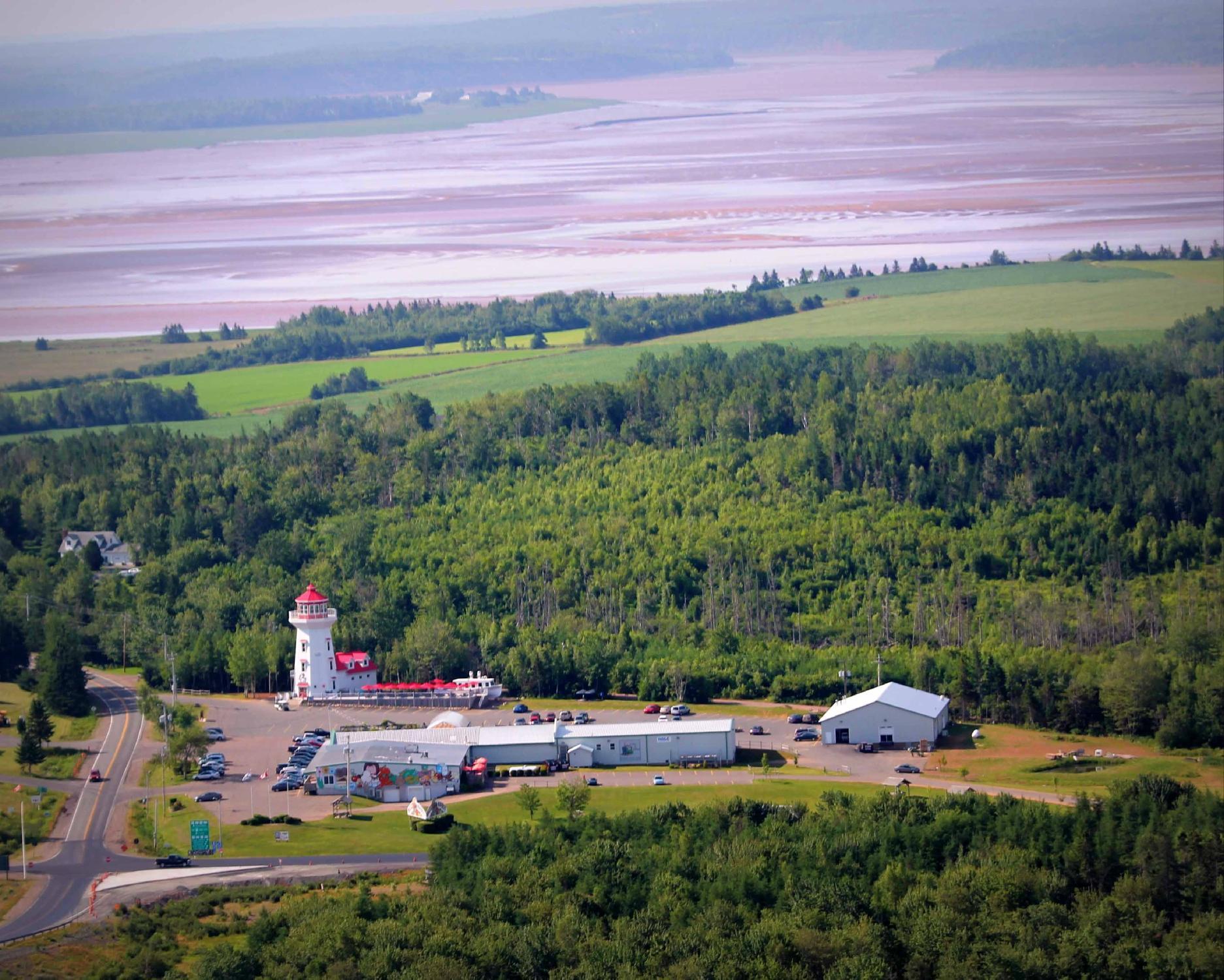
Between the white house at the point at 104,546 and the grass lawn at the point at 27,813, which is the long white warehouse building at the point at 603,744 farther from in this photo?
the white house at the point at 104,546

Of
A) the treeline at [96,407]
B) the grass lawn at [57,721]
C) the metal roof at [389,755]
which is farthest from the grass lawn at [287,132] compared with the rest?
the metal roof at [389,755]

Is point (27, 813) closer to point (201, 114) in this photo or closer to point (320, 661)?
point (320, 661)

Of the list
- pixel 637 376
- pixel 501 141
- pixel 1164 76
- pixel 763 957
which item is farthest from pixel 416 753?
pixel 1164 76

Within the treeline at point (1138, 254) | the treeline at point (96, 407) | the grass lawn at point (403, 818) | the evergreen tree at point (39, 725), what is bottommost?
the grass lawn at point (403, 818)

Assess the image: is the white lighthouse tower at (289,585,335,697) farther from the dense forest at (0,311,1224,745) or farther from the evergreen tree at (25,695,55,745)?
the evergreen tree at (25,695,55,745)

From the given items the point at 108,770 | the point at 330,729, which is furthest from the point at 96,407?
the point at 108,770

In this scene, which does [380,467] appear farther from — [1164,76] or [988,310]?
[1164,76]
